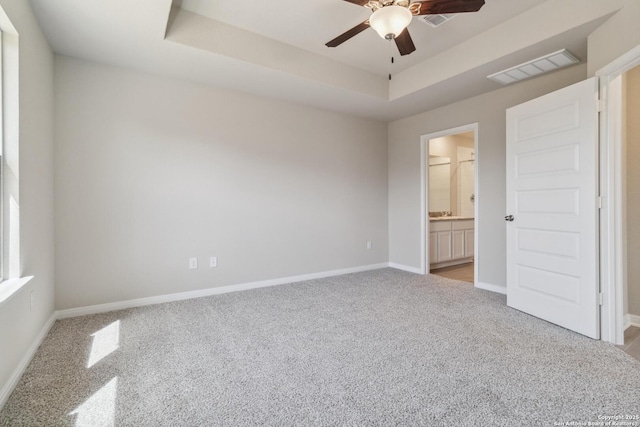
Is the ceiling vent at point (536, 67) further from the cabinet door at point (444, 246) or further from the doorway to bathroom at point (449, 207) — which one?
the cabinet door at point (444, 246)

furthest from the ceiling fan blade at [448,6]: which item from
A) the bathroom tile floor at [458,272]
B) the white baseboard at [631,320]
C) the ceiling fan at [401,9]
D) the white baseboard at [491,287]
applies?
the bathroom tile floor at [458,272]

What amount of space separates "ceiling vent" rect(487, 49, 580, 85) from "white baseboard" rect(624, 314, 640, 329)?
2.46 m

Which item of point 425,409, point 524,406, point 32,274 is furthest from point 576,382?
point 32,274

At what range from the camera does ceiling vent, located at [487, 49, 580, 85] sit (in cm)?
285

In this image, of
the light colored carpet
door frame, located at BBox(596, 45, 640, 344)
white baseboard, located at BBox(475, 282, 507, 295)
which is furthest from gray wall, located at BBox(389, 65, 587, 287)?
the light colored carpet

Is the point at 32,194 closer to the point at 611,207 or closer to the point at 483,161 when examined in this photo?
the point at 611,207

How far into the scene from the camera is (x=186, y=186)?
11.5 feet

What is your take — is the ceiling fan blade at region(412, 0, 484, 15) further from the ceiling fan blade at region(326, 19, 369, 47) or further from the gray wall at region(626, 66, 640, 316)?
the gray wall at region(626, 66, 640, 316)

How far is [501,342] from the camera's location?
2385 millimetres

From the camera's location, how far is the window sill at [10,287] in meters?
1.71

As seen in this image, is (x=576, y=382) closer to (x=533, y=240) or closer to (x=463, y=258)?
(x=533, y=240)

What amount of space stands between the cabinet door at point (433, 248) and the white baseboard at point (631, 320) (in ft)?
8.29

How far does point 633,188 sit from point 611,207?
2.35 ft

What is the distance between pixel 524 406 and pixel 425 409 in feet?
1.79
